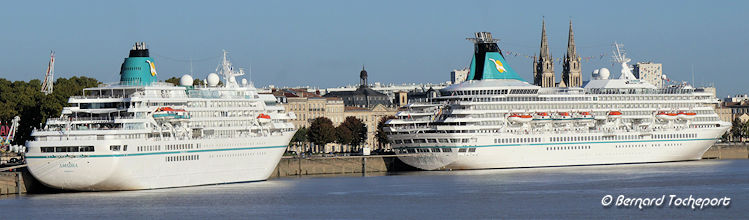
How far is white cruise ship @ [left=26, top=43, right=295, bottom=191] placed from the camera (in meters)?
77.8

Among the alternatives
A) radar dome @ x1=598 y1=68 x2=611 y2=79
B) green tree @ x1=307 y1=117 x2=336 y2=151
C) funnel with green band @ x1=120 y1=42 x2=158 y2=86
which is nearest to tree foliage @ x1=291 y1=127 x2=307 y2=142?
green tree @ x1=307 y1=117 x2=336 y2=151

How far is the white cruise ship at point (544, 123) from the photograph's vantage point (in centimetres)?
10431

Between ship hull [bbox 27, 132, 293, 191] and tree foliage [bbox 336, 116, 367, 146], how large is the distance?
154ft

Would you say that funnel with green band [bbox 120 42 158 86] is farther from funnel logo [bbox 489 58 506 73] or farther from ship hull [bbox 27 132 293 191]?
funnel logo [bbox 489 58 506 73]

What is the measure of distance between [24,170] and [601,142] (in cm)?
4338

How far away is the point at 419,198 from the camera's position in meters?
76.8

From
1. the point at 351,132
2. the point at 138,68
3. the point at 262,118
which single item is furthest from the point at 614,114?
the point at 138,68

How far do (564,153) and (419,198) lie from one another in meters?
32.8

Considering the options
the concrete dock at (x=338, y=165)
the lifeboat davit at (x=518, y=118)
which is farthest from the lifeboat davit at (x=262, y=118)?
the lifeboat davit at (x=518, y=118)

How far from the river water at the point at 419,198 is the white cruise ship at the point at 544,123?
6.09 meters

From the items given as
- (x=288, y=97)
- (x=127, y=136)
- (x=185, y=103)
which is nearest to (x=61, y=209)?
(x=127, y=136)

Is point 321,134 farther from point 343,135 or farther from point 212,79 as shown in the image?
point 212,79

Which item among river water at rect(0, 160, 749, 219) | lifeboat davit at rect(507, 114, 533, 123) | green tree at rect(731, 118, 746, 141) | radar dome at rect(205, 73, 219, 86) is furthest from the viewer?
green tree at rect(731, 118, 746, 141)

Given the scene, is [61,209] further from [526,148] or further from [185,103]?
[526,148]
